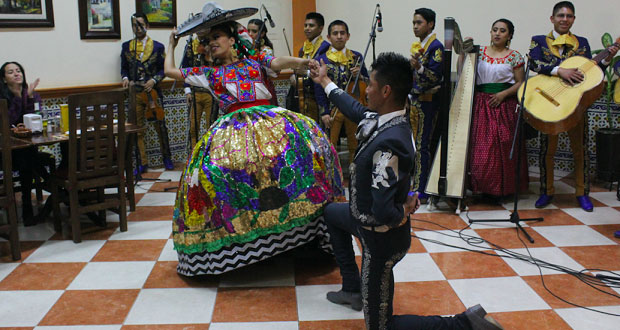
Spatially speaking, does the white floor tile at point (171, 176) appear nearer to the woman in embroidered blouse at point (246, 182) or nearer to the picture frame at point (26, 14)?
the picture frame at point (26, 14)

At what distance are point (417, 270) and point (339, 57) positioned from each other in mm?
2368

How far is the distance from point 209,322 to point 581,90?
294 cm

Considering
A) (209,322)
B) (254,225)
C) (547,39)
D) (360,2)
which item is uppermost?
(360,2)

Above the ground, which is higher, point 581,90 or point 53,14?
point 53,14

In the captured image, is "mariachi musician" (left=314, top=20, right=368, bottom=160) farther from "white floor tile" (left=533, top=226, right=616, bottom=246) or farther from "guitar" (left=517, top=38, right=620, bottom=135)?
"white floor tile" (left=533, top=226, right=616, bottom=246)

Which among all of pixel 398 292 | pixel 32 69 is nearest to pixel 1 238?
pixel 32 69

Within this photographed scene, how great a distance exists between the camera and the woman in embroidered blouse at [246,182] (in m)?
3.13

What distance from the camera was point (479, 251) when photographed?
382cm

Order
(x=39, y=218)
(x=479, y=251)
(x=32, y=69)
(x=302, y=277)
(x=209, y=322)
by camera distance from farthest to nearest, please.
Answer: (x=32, y=69) < (x=39, y=218) < (x=479, y=251) < (x=302, y=277) < (x=209, y=322)

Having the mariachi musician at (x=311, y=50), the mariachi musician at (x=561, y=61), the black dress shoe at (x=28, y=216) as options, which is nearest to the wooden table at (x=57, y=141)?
the black dress shoe at (x=28, y=216)

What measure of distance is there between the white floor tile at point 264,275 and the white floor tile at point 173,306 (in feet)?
0.51

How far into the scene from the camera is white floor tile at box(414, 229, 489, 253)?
3.88m

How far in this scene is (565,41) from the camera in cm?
469

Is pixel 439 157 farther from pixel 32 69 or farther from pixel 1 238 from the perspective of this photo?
pixel 32 69
